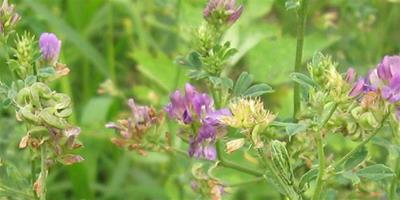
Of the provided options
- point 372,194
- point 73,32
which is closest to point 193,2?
point 73,32

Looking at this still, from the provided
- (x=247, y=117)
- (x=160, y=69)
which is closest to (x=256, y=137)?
(x=247, y=117)

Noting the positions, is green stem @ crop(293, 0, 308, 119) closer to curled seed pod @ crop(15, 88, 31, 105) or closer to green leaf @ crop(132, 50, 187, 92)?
curled seed pod @ crop(15, 88, 31, 105)

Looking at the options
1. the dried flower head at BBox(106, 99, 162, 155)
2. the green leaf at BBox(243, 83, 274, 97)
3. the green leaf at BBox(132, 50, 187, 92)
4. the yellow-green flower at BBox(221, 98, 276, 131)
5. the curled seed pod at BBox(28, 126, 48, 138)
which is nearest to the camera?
the yellow-green flower at BBox(221, 98, 276, 131)

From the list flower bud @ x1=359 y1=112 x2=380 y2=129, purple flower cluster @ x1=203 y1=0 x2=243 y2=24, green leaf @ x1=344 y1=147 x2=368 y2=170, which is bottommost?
green leaf @ x1=344 y1=147 x2=368 y2=170

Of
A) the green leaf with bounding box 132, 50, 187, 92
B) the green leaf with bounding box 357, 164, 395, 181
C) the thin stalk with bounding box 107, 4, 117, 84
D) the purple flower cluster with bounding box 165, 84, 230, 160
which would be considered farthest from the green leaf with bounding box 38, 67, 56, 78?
the thin stalk with bounding box 107, 4, 117, 84

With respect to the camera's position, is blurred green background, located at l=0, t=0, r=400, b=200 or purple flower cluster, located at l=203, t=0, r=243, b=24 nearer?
purple flower cluster, located at l=203, t=0, r=243, b=24

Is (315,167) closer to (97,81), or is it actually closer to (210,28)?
(210,28)
